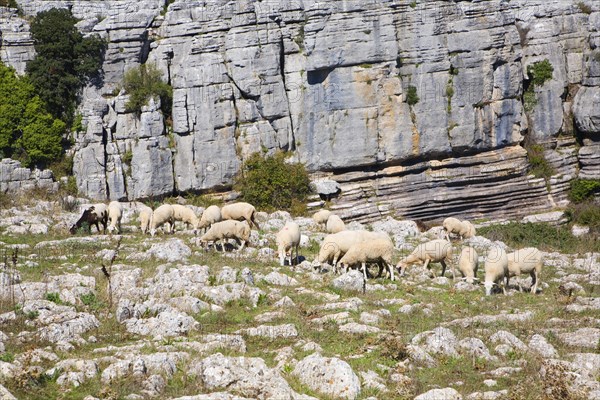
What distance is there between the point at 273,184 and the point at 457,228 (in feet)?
29.7

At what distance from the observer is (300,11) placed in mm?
39531

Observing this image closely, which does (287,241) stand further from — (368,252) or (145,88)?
(145,88)

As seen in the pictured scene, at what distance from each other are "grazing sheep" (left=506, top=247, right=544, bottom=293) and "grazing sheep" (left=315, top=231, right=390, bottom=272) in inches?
140

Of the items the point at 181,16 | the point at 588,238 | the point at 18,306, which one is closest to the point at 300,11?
the point at 181,16

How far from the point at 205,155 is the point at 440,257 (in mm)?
17534

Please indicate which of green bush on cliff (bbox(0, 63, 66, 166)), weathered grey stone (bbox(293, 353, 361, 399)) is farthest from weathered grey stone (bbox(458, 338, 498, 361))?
green bush on cliff (bbox(0, 63, 66, 166))

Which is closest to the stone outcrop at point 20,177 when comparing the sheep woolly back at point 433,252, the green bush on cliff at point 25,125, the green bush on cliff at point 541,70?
the green bush on cliff at point 25,125

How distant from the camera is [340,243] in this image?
23.2m

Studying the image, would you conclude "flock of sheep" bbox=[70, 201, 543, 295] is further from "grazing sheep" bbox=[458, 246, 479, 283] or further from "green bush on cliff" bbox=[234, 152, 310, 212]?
"green bush on cliff" bbox=[234, 152, 310, 212]

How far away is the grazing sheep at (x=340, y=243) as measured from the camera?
23016 mm

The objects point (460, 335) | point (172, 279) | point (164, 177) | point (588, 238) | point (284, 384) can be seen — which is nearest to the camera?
point (284, 384)

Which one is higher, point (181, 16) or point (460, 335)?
point (181, 16)

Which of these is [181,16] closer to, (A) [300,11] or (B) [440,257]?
(A) [300,11]

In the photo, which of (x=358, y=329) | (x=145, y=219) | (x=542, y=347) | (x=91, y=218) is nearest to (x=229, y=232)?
(x=145, y=219)
